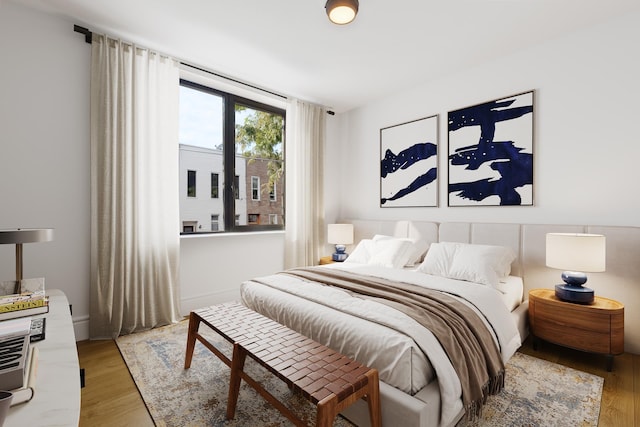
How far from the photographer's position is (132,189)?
2791 mm

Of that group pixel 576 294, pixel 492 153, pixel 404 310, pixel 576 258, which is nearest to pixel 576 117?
pixel 492 153

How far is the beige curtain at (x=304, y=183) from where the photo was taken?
13.4 feet

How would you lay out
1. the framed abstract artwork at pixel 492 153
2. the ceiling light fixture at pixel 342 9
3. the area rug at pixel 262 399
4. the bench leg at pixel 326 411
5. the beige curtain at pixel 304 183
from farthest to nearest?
the beige curtain at pixel 304 183 → the framed abstract artwork at pixel 492 153 → the ceiling light fixture at pixel 342 9 → the area rug at pixel 262 399 → the bench leg at pixel 326 411

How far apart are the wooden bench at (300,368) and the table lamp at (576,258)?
73.9 inches

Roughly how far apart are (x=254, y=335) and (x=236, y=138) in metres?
2.67

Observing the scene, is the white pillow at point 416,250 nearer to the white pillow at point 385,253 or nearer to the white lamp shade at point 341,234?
the white pillow at point 385,253

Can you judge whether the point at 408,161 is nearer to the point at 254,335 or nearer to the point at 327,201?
the point at 327,201

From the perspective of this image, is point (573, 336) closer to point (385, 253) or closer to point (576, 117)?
point (385, 253)

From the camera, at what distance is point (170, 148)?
3021 mm

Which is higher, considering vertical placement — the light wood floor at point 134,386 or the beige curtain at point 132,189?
the beige curtain at point 132,189

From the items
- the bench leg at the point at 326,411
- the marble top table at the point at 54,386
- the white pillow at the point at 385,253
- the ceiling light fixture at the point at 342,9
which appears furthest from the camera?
the white pillow at the point at 385,253

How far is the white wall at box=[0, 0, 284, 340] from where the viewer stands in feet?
7.63

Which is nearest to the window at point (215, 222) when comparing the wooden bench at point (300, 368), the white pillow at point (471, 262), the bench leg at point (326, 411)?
the wooden bench at point (300, 368)

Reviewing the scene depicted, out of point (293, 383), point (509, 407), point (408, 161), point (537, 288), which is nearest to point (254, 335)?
point (293, 383)
